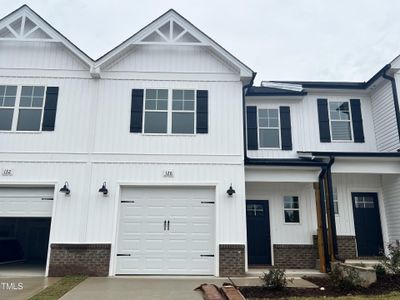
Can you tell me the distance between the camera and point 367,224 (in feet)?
36.3

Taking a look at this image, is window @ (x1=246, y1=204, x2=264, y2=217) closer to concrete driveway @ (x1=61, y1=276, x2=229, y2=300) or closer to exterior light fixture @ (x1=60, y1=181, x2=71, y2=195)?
concrete driveway @ (x1=61, y1=276, x2=229, y2=300)

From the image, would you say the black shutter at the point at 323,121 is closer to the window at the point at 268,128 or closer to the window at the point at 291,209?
the window at the point at 268,128

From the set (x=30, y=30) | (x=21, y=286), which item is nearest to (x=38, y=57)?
(x=30, y=30)

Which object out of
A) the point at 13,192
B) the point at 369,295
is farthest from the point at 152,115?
the point at 369,295

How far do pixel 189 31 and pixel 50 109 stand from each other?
515cm

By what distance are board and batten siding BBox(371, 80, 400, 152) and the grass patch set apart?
11.0 metres

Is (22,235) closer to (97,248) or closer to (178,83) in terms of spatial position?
(97,248)

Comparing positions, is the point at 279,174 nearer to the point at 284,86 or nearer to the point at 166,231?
the point at 166,231

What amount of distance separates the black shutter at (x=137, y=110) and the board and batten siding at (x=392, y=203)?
29.1ft

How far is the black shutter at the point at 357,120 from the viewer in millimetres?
11750

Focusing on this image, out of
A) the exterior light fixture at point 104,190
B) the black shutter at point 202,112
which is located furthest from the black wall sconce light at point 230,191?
the exterior light fixture at point 104,190

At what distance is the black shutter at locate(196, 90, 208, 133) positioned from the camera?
385 inches

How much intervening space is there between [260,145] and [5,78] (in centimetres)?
897

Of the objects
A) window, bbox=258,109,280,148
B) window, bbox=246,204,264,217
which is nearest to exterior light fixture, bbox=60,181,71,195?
window, bbox=246,204,264,217
